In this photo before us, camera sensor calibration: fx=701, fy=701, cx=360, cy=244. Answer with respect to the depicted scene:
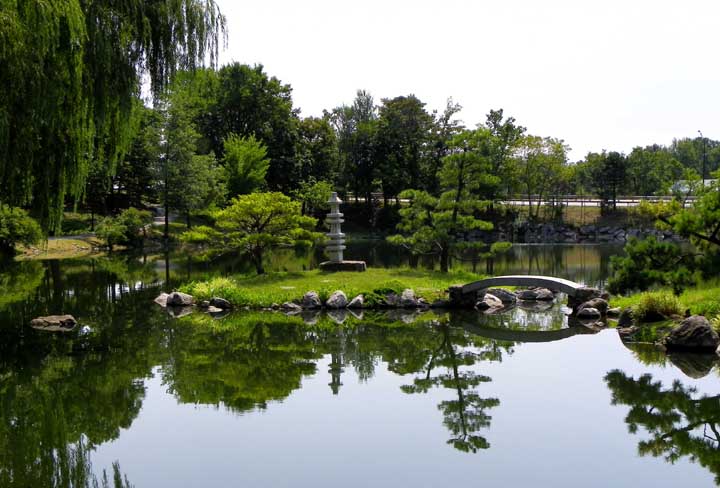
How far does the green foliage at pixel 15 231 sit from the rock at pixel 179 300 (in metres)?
14.6

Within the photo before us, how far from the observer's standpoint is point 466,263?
31.7 meters

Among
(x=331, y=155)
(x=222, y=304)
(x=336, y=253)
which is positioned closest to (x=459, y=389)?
(x=222, y=304)

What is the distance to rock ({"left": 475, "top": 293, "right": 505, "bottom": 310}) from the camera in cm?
1859

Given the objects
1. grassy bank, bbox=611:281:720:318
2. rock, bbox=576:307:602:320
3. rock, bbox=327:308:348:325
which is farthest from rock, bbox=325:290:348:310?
grassy bank, bbox=611:281:720:318

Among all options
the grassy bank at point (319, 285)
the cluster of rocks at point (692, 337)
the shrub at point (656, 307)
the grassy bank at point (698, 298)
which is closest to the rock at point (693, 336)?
the cluster of rocks at point (692, 337)

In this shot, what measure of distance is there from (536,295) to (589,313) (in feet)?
10.8

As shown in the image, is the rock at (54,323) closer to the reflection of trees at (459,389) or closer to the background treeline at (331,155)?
the reflection of trees at (459,389)

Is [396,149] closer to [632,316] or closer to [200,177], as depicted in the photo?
[200,177]

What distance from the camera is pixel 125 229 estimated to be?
36875mm

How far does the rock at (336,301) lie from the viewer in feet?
59.6

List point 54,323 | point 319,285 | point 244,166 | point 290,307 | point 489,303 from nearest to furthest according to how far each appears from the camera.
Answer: point 54,323 → point 290,307 → point 489,303 → point 319,285 → point 244,166

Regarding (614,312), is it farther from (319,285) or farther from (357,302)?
(319,285)

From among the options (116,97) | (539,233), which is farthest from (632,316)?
(539,233)

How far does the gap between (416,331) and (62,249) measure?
2526 centimetres
